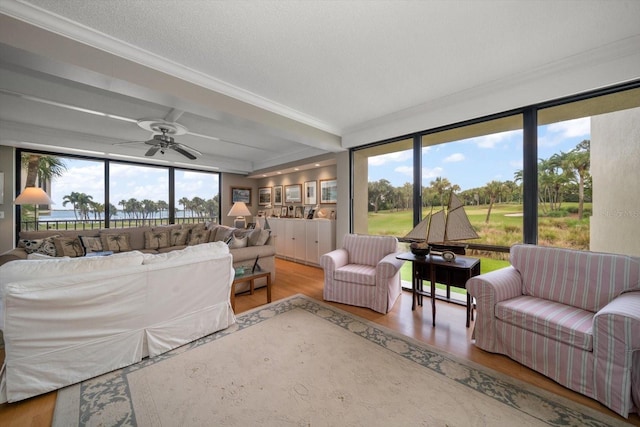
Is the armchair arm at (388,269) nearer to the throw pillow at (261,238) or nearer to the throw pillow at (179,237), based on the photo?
the throw pillow at (261,238)

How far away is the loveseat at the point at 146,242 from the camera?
364 centimetres

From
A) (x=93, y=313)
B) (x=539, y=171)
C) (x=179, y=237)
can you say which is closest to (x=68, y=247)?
(x=179, y=237)

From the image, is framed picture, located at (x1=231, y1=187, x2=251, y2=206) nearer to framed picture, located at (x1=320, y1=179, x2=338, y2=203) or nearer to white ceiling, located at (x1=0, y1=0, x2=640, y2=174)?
framed picture, located at (x1=320, y1=179, x2=338, y2=203)

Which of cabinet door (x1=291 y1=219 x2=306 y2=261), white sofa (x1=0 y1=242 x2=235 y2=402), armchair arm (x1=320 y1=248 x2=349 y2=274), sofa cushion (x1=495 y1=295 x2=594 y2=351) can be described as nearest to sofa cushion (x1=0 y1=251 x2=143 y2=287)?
white sofa (x1=0 y1=242 x2=235 y2=402)

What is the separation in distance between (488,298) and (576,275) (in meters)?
0.74

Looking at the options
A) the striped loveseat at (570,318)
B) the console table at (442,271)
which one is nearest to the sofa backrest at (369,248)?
the console table at (442,271)

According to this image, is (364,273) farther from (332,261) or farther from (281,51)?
(281,51)

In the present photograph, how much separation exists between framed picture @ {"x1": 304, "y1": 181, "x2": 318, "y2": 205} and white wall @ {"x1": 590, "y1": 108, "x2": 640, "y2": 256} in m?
4.50

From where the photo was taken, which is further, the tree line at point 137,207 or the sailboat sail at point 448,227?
the tree line at point 137,207

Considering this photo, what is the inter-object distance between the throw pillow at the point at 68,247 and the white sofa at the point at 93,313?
2964 millimetres

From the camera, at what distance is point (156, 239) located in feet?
15.8

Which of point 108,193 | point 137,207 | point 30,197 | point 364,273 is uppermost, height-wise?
point 108,193

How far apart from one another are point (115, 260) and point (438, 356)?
2.80 m

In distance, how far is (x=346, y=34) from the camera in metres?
1.96
